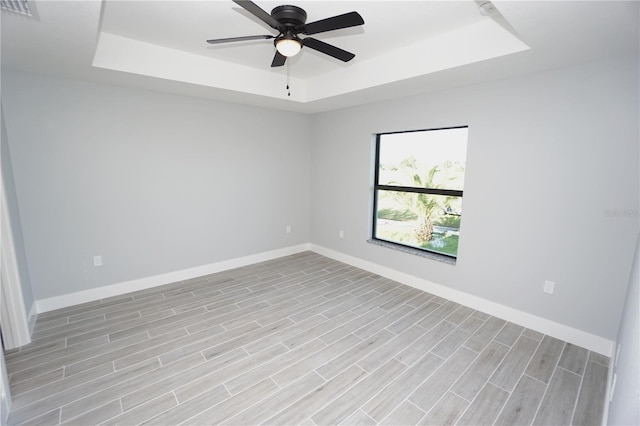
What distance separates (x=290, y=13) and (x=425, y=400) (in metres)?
2.77

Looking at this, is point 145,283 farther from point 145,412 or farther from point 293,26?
point 293,26

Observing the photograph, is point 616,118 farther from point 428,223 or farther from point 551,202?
point 428,223

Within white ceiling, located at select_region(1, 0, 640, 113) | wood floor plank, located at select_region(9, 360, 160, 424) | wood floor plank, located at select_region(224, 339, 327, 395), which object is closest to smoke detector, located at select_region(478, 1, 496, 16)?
white ceiling, located at select_region(1, 0, 640, 113)

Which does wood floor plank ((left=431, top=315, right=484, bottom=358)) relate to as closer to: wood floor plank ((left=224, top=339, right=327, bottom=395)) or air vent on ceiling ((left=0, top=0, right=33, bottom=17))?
wood floor plank ((left=224, top=339, right=327, bottom=395))

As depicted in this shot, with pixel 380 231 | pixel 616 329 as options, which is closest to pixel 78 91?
pixel 380 231

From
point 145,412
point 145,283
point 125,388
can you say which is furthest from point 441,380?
point 145,283

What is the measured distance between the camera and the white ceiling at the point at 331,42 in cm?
174

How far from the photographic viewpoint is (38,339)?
2.51m

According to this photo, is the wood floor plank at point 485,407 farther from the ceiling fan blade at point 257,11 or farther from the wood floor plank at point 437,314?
the ceiling fan blade at point 257,11

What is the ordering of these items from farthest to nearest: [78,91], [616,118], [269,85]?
[269,85] < [78,91] < [616,118]

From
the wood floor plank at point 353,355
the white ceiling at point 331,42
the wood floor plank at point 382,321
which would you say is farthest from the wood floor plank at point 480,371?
the white ceiling at point 331,42

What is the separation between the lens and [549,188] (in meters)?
2.58

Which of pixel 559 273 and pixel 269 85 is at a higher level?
pixel 269 85

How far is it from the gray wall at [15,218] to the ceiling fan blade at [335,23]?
106 inches
